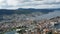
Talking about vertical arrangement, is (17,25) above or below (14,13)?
below

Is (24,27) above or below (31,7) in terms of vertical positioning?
below

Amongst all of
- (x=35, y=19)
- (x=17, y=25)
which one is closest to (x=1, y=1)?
(x=17, y=25)

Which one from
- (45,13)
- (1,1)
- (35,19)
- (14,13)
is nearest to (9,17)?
(14,13)

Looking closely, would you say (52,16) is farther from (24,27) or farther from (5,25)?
(5,25)

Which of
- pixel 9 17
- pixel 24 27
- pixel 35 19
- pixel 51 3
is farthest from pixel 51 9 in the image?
pixel 9 17

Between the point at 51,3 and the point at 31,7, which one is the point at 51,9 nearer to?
the point at 51,3

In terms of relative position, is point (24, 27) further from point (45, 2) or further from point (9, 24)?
point (45, 2)

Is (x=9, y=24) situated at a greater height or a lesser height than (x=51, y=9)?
lesser

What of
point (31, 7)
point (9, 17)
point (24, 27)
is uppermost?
point (31, 7)
